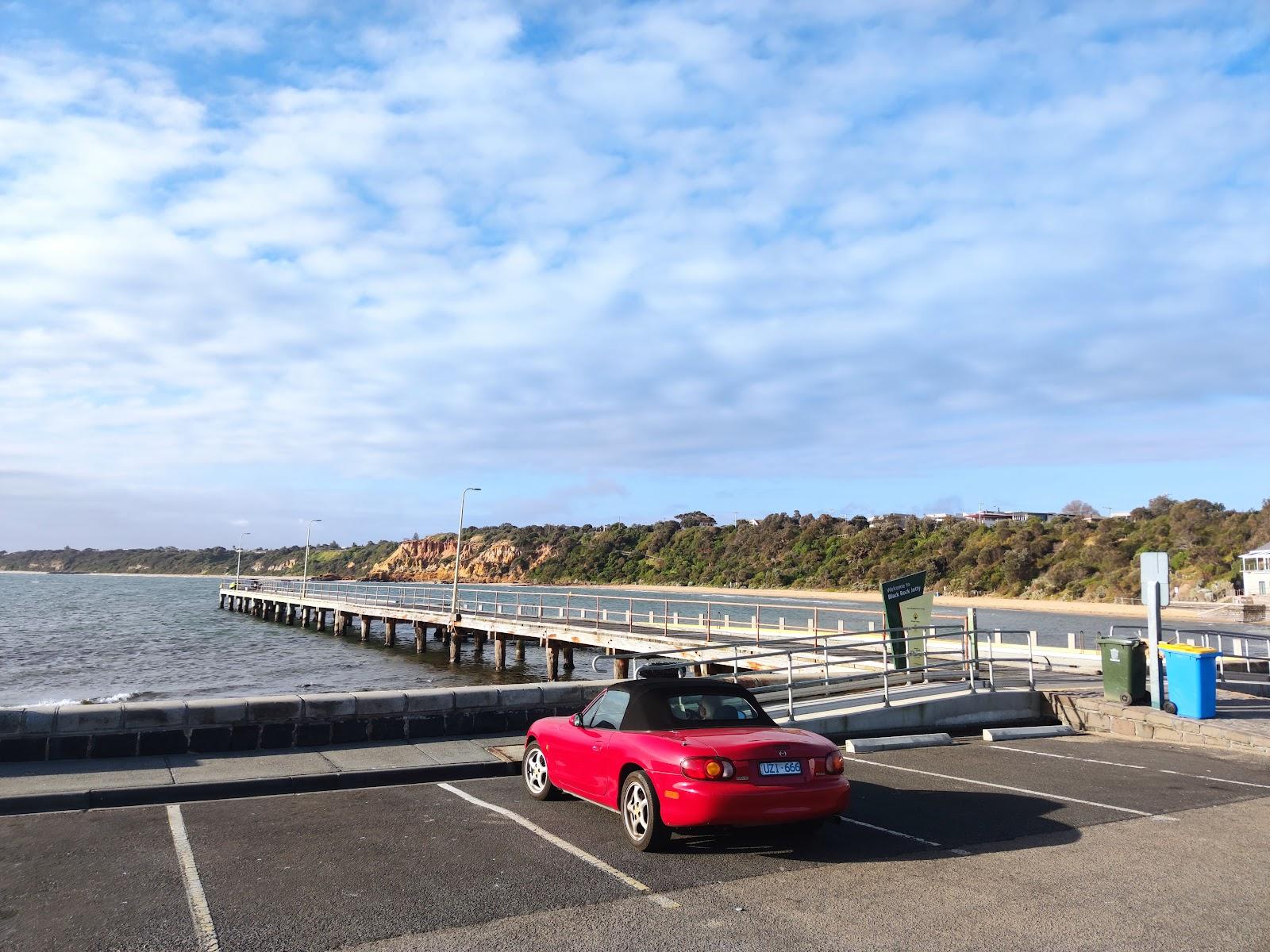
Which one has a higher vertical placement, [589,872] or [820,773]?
[820,773]

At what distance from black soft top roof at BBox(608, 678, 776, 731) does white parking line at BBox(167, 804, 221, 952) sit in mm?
3311

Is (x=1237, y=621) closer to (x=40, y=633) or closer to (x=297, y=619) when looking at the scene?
(x=297, y=619)

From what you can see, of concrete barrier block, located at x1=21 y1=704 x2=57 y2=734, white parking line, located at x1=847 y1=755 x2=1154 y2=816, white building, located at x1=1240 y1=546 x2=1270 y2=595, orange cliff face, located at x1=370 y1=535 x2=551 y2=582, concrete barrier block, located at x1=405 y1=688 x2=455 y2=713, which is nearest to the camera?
white parking line, located at x1=847 y1=755 x2=1154 y2=816

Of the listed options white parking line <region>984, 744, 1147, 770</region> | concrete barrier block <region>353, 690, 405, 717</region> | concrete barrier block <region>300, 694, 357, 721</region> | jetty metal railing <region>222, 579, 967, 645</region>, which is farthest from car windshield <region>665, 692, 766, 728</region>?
jetty metal railing <region>222, 579, 967, 645</region>

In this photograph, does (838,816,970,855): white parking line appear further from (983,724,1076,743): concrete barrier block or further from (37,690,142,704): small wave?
(37,690,142,704): small wave

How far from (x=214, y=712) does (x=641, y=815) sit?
5683 millimetres

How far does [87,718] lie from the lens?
9.63 meters

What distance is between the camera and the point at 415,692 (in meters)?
11.6

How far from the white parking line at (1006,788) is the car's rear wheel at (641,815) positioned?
4416 mm

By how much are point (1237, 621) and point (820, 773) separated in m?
71.8

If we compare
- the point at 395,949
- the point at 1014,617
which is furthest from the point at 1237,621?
the point at 395,949

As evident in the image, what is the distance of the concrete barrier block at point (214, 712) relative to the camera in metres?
10.1

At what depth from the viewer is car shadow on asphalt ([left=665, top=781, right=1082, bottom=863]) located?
7012 millimetres

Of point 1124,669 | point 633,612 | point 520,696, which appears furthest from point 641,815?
point 633,612
